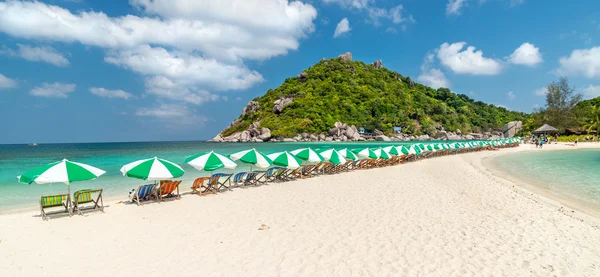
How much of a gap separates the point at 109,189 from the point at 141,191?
15.7ft

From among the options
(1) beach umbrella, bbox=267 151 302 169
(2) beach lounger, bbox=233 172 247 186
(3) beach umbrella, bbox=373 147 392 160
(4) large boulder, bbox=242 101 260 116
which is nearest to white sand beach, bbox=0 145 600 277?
(2) beach lounger, bbox=233 172 247 186

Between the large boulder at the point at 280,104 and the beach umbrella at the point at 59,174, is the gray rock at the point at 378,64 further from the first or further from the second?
the beach umbrella at the point at 59,174

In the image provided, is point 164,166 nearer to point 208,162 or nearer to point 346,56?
point 208,162

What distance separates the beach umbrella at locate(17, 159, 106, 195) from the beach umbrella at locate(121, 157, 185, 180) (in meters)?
0.86

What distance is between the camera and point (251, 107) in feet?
286

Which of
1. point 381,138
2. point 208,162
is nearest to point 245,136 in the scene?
point 381,138

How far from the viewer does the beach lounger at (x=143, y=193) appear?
9.68m

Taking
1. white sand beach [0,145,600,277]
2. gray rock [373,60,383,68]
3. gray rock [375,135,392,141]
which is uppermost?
gray rock [373,60,383,68]

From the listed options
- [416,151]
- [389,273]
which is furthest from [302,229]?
[416,151]

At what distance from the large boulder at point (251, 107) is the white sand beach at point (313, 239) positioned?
77.1m

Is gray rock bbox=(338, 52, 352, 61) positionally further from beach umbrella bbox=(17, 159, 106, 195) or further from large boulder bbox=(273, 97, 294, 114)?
beach umbrella bbox=(17, 159, 106, 195)

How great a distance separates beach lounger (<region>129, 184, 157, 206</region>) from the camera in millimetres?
9680

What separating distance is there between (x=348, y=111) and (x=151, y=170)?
7495cm

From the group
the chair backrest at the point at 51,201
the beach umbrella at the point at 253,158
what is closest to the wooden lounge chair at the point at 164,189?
the chair backrest at the point at 51,201
